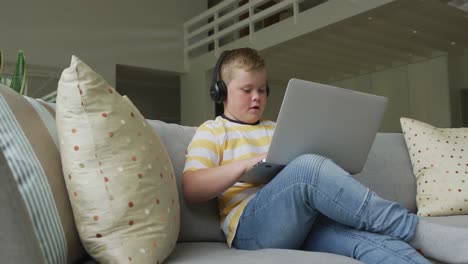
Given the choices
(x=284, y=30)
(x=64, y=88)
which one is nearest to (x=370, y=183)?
(x=64, y=88)

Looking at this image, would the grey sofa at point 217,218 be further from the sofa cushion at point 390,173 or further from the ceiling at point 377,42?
the ceiling at point 377,42

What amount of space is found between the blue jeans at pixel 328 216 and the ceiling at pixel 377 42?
11.8 feet

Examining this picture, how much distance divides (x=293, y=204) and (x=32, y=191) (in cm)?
53

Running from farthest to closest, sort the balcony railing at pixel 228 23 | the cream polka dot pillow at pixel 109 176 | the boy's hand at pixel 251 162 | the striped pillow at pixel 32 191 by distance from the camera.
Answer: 1. the balcony railing at pixel 228 23
2. the boy's hand at pixel 251 162
3. the cream polka dot pillow at pixel 109 176
4. the striped pillow at pixel 32 191

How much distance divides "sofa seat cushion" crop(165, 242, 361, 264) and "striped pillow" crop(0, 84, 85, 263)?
0.21 m

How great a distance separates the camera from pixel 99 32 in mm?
6234

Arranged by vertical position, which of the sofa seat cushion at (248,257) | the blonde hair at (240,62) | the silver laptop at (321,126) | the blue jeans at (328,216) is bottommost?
the sofa seat cushion at (248,257)

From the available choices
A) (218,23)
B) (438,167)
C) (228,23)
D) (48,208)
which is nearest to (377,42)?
(218,23)

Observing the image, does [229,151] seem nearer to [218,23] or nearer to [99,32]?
[218,23]

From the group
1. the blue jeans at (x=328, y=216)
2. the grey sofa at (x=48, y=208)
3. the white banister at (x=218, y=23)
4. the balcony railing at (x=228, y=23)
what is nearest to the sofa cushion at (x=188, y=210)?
the grey sofa at (x=48, y=208)

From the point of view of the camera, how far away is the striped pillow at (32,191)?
55 cm

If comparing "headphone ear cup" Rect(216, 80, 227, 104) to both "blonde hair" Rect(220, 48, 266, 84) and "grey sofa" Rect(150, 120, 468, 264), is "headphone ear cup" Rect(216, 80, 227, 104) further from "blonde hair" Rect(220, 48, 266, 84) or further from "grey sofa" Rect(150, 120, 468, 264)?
"grey sofa" Rect(150, 120, 468, 264)

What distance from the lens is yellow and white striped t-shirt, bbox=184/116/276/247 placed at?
3.77ft

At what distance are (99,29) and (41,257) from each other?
240 inches
